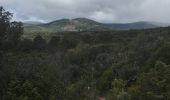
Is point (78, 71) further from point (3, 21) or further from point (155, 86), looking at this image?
point (155, 86)

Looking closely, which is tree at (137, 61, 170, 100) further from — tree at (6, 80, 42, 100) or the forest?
tree at (6, 80, 42, 100)

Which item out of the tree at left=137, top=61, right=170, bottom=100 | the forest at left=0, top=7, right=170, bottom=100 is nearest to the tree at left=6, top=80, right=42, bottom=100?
the forest at left=0, top=7, right=170, bottom=100

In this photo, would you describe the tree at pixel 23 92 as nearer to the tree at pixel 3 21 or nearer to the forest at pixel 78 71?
the forest at pixel 78 71

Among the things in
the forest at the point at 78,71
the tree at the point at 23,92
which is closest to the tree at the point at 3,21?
the forest at the point at 78,71

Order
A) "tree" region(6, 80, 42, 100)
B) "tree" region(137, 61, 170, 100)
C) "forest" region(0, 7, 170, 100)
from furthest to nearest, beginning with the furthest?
"tree" region(6, 80, 42, 100) < "forest" region(0, 7, 170, 100) < "tree" region(137, 61, 170, 100)

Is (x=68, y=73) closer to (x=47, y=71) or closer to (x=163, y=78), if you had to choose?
(x=47, y=71)

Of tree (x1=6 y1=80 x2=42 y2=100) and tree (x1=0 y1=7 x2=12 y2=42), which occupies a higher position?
tree (x1=0 y1=7 x2=12 y2=42)

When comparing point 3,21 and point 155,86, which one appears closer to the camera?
point 155,86

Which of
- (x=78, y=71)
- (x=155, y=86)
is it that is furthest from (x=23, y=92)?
(x=78, y=71)
